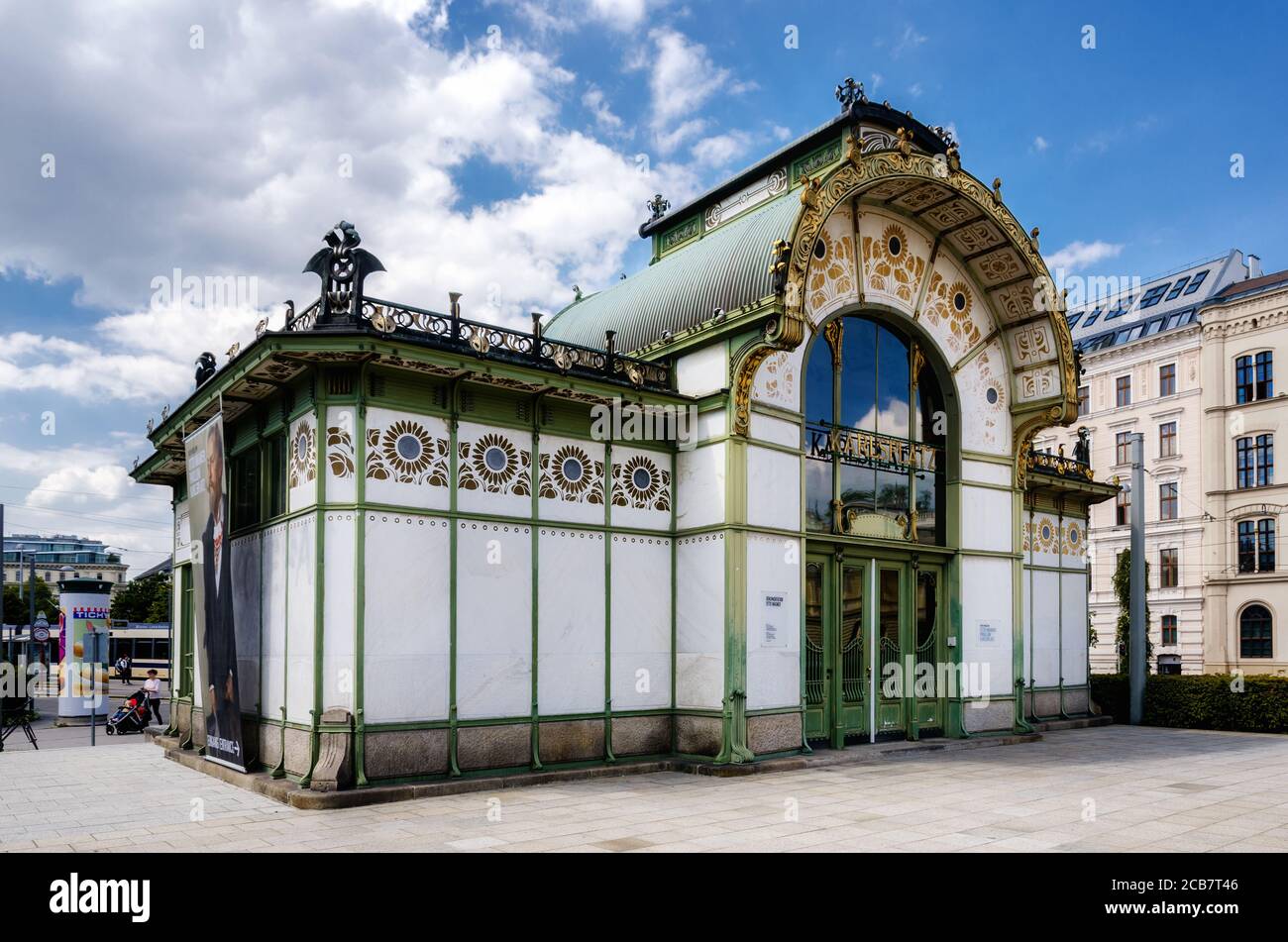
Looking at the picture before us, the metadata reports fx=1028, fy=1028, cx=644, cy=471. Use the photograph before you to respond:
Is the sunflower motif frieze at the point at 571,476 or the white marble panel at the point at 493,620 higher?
the sunflower motif frieze at the point at 571,476

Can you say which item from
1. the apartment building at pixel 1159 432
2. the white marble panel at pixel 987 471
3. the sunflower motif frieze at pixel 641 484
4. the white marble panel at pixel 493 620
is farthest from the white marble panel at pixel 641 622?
the apartment building at pixel 1159 432

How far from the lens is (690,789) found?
13.4m

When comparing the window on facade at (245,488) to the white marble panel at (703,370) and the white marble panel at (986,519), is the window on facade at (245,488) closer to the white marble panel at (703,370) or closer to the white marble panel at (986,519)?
the white marble panel at (703,370)

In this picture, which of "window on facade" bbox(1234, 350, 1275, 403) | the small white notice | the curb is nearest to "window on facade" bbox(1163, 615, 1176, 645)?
"window on facade" bbox(1234, 350, 1275, 403)

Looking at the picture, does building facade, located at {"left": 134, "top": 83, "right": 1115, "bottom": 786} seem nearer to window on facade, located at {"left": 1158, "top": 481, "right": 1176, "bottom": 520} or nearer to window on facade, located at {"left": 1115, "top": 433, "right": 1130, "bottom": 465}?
window on facade, located at {"left": 1158, "top": 481, "right": 1176, "bottom": 520}

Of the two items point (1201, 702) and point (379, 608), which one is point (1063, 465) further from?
point (379, 608)

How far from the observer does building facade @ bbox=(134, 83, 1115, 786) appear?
1305 cm

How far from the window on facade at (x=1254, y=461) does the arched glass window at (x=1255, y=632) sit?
5765 mm

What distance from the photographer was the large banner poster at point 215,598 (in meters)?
14.1

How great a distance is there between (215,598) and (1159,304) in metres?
53.5

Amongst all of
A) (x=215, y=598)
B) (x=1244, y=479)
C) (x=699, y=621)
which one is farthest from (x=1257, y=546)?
(x=215, y=598)

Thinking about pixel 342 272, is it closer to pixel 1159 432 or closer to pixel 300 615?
pixel 300 615
